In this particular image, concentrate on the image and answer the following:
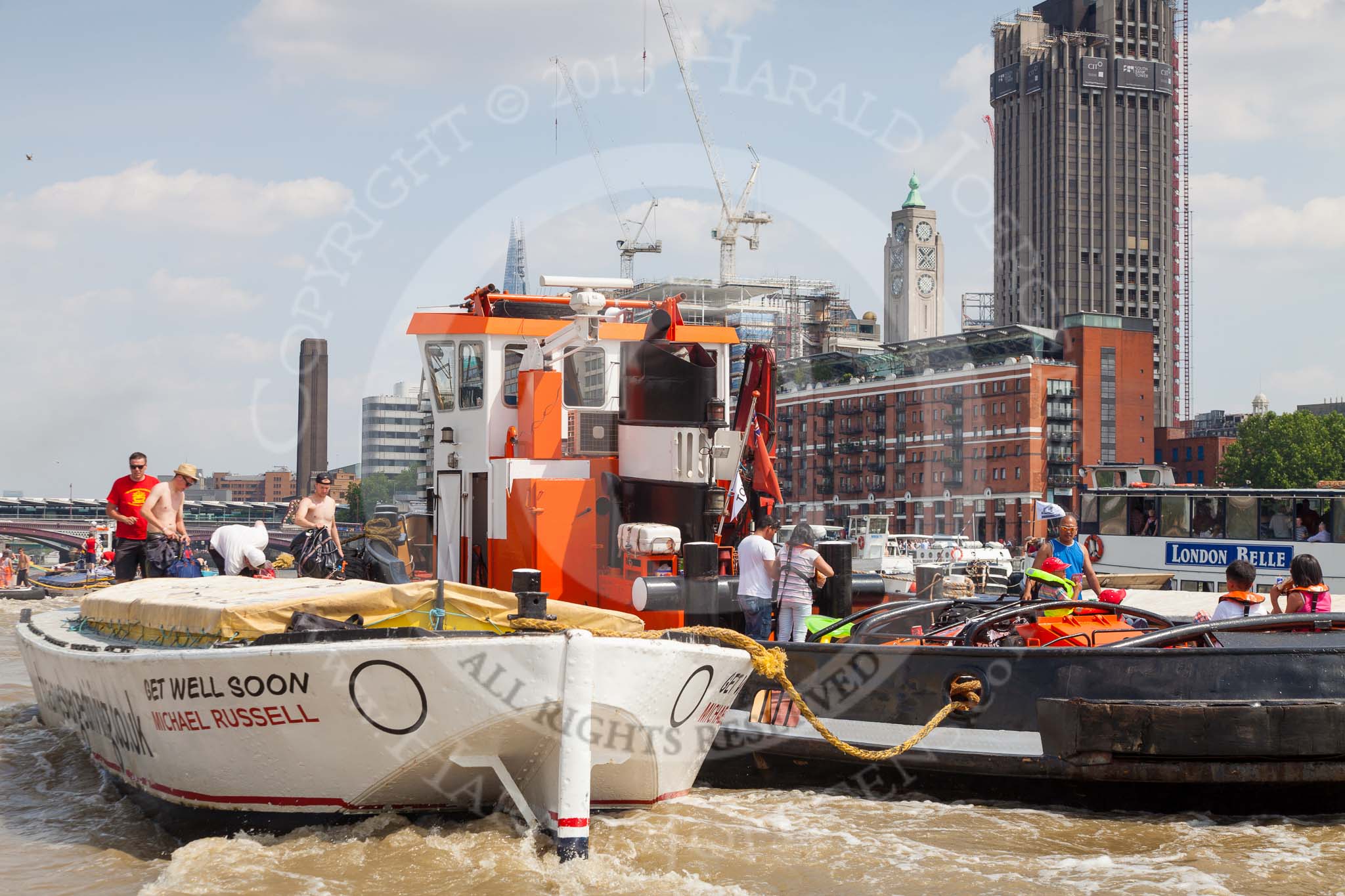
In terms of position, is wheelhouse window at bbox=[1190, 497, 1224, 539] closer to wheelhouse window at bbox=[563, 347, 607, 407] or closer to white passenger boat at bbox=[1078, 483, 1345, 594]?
white passenger boat at bbox=[1078, 483, 1345, 594]

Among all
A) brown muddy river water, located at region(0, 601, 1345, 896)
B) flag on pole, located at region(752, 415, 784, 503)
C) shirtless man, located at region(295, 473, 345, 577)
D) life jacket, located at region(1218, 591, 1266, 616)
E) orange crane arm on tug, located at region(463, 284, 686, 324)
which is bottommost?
brown muddy river water, located at region(0, 601, 1345, 896)

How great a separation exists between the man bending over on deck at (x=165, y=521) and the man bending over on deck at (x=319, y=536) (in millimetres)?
1201

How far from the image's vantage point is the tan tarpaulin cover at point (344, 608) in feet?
27.4

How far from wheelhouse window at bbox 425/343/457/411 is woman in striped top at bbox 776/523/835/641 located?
4.33 m

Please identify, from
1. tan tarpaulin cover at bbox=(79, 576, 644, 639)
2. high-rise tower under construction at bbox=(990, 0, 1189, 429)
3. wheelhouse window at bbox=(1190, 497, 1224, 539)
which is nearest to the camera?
tan tarpaulin cover at bbox=(79, 576, 644, 639)

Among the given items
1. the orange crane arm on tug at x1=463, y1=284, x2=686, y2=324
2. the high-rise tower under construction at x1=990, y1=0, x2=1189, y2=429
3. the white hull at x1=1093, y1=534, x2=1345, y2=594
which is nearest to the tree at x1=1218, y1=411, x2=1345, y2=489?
the high-rise tower under construction at x1=990, y1=0, x2=1189, y2=429

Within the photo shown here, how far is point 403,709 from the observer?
24.0 ft

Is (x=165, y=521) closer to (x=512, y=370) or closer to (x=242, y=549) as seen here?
(x=242, y=549)

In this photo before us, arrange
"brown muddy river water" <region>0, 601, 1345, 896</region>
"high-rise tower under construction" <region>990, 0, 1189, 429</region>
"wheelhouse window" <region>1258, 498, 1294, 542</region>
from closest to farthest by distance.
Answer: "brown muddy river water" <region>0, 601, 1345, 896</region>, "wheelhouse window" <region>1258, 498, 1294, 542</region>, "high-rise tower under construction" <region>990, 0, 1189, 429</region>

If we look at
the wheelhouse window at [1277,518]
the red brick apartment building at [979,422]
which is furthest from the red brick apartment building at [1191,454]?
the wheelhouse window at [1277,518]

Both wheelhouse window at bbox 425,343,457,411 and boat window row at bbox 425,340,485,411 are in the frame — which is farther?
wheelhouse window at bbox 425,343,457,411

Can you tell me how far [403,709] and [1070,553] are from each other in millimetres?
7392

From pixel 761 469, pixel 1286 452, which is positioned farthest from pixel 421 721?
pixel 1286 452

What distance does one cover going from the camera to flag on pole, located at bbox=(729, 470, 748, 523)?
12.4 metres
